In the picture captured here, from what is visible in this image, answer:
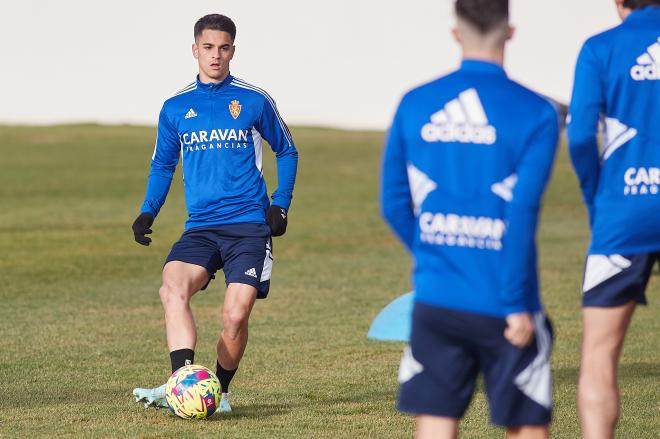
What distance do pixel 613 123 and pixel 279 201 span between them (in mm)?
3115

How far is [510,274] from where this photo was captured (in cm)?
420

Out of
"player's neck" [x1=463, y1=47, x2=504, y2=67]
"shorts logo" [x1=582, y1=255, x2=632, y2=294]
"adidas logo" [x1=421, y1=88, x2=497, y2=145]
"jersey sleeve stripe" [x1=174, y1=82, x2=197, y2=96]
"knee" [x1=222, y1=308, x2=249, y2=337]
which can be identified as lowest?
"knee" [x1=222, y1=308, x2=249, y2=337]

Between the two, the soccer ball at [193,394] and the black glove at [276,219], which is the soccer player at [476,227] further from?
the black glove at [276,219]

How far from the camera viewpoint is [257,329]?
11633 mm

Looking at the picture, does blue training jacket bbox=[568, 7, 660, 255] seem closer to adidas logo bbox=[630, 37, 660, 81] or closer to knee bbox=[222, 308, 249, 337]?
adidas logo bbox=[630, 37, 660, 81]

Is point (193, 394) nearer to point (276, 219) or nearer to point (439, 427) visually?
point (276, 219)

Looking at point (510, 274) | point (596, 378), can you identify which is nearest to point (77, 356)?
point (596, 378)

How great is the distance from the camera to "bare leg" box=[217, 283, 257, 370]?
7648 mm

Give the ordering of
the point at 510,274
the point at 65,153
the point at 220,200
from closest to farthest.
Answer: the point at 510,274, the point at 220,200, the point at 65,153

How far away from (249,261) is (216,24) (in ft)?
4.83

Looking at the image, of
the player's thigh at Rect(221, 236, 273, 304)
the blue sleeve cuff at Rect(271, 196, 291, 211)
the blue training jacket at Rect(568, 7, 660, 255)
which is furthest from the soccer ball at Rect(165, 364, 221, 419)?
the blue training jacket at Rect(568, 7, 660, 255)

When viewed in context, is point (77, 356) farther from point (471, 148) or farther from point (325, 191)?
point (325, 191)

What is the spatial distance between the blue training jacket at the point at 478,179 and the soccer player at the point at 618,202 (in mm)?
1049

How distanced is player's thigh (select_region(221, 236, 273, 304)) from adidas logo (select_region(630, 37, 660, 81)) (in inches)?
124
